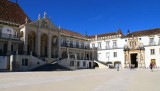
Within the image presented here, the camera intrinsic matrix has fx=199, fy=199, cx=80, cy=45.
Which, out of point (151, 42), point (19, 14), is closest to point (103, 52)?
point (151, 42)

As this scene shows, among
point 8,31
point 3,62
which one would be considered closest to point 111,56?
point 8,31

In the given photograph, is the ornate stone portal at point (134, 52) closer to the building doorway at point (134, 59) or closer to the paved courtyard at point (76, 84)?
the building doorway at point (134, 59)

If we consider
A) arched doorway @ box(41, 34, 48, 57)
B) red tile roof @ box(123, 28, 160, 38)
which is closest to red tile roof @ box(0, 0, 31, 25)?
arched doorway @ box(41, 34, 48, 57)

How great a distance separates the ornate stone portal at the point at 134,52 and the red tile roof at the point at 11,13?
2835cm

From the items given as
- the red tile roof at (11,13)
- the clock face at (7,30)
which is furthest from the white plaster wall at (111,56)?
the clock face at (7,30)

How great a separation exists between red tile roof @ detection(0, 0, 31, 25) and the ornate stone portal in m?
28.4

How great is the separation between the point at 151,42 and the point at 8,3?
115ft

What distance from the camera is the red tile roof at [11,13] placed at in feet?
117

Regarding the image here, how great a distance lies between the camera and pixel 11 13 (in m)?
38.2

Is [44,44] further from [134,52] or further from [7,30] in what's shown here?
[134,52]

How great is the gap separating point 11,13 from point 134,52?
107 ft

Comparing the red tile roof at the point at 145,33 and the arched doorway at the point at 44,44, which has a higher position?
the red tile roof at the point at 145,33

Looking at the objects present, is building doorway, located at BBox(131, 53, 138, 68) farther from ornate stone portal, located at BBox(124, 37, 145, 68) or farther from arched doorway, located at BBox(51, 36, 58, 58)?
arched doorway, located at BBox(51, 36, 58, 58)

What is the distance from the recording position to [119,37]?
5569cm
